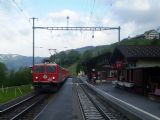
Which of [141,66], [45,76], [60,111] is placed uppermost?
[141,66]

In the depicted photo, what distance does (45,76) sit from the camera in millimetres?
40562

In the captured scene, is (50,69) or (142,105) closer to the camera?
(142,105)

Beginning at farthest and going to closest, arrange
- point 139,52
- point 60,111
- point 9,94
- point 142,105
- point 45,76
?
point 139,52 → point 45,76 → point 9,94 → point 142,105 → point 60,111

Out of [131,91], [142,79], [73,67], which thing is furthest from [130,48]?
[73,67]

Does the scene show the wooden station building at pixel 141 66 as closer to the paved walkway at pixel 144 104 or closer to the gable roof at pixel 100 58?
the paved walkway at pixel 144 104

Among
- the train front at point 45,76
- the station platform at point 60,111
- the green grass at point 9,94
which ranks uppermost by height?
the train front at point 45,76

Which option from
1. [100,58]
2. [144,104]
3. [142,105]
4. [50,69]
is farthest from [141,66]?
[100,58]

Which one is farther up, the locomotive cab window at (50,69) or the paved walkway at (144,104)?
the locomotive cab window at (50,69)

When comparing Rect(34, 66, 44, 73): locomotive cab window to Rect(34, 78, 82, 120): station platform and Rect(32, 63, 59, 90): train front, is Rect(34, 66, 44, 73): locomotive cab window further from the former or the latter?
Rect(34, 78, 82, 120): station platform

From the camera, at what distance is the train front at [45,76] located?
1591 inches

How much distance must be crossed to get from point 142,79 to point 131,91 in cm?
445

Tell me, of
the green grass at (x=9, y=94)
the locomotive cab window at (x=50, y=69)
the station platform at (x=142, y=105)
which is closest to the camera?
the station platform at (x=142, y=105)

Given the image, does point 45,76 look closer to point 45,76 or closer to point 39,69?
point 45,76

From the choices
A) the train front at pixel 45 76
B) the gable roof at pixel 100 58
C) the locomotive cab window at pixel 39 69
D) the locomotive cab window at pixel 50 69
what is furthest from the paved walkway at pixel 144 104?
the gable roof at pixel 100 58
